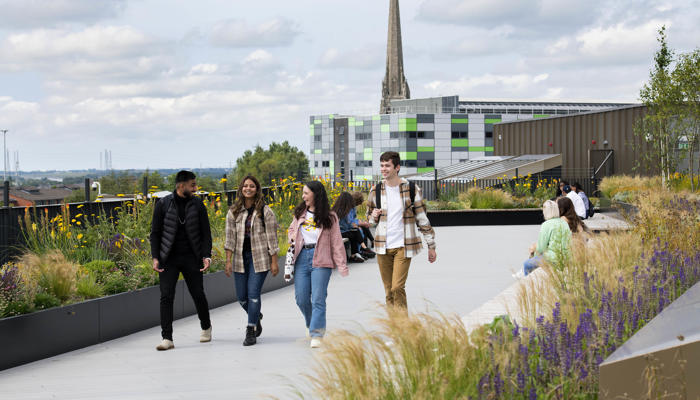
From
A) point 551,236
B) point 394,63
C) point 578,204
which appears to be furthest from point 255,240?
point 394,63

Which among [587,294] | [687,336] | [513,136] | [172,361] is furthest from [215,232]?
[513,136]

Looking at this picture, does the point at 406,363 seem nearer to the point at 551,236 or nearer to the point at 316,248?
the point at 316,248

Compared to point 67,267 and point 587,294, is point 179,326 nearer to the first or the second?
point 67,267

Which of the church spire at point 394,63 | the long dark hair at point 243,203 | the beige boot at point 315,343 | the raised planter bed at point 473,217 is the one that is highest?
the church spire at point 394,63

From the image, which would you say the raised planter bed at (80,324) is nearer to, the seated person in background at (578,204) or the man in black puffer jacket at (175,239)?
the man in black puffer jacket at (175,239)

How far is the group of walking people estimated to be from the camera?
25.4 feet

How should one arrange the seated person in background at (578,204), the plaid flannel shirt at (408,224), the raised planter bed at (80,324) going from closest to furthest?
1. the raised planter bed at (80,324)
2. the plaid flannel shirt at (408,224)
3. the seated person in background at (578,204)

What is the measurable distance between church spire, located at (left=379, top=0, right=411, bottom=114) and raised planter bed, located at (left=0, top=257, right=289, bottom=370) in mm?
168490

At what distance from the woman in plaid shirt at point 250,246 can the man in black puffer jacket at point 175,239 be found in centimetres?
30

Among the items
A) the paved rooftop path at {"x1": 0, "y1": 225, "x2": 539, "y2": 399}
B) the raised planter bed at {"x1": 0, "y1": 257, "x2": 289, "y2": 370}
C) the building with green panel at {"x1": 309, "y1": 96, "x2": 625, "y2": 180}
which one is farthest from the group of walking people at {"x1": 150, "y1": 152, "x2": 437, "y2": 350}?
the building with green panel at {"x1": 309, "y1": 96, "x2": 625, "y2": 180}

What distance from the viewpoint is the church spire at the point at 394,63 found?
177 metres

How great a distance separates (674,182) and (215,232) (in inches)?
581

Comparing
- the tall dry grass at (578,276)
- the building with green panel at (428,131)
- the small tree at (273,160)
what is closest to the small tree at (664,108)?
the tall dry grass at (578,276)

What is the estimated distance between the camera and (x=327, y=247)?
25.5 ft
